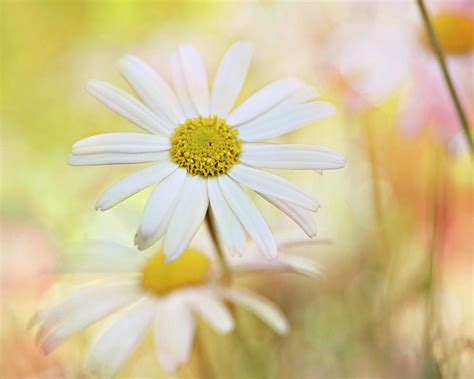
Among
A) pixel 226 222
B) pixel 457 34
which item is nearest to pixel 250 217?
pixel 226 222

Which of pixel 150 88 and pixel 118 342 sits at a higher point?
pixel 150 88

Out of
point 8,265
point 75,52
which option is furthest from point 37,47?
point 8,265

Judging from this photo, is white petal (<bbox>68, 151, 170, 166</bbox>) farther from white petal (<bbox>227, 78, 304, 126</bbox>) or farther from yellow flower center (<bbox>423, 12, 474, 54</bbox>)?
yellow flower center (<bbox>423, 12, 474, 54</bbox>)

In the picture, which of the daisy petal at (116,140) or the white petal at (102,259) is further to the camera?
the white petal at (102,259)

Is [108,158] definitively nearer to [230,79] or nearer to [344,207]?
[230,79]

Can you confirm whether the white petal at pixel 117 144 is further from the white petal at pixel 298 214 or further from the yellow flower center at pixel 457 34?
the yellow flower center at pixel 457 34

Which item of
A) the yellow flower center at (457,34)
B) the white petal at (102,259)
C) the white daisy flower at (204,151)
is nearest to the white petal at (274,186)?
the white daisy flower at (204,151)

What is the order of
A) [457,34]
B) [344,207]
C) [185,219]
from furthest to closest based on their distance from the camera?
[344,207]
[457,34]
[185,219]

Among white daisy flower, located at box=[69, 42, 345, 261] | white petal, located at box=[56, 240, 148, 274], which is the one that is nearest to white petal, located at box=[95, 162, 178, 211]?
→ white daisy flower, located at box=[69, 42, 345, 261]
